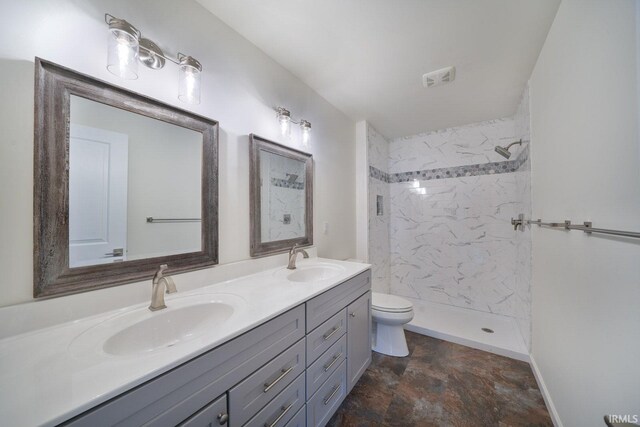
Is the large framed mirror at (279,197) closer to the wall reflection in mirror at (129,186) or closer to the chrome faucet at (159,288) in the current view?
the wall reflection in mirror at (129,186)

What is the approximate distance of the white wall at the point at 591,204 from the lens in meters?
0.72

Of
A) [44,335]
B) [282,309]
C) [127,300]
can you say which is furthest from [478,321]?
[44,335]

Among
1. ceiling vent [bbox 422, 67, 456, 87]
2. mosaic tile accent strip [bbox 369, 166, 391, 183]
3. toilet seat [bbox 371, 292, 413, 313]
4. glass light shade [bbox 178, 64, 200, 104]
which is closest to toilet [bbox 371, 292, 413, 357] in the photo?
toilet seat [bbox 371, 292, 413, 313]

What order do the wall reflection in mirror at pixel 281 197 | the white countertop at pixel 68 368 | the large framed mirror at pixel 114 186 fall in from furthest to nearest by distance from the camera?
the wall reflection in mirror at pixel 281 197 → the large framed mirror at pixel 114 186 → the white countertop at pixel 68 368

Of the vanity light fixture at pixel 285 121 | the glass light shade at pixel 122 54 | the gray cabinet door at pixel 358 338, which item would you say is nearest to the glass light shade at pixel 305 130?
the vanity light fixture at pixel 285 121

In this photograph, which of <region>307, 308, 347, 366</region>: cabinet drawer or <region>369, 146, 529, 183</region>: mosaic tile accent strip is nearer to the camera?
<region>307, 308, 347, 366</region>: cabinet drawer

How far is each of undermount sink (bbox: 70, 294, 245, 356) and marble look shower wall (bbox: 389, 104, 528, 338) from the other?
2.60 meters

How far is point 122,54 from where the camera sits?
87 cm

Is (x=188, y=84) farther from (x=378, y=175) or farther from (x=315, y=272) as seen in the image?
(x=378, y=175)

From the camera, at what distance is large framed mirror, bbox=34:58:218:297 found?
29.4 inches

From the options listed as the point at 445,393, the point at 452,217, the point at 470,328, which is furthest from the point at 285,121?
the point at 470,328

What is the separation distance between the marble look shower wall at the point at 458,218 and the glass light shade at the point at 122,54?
289 cm

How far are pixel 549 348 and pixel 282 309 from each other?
66.7 inches

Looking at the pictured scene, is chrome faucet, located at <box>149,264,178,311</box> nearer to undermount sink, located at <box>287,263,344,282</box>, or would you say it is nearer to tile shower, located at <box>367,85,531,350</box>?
undermount sink, located at <box>287,263,344,282</box>
